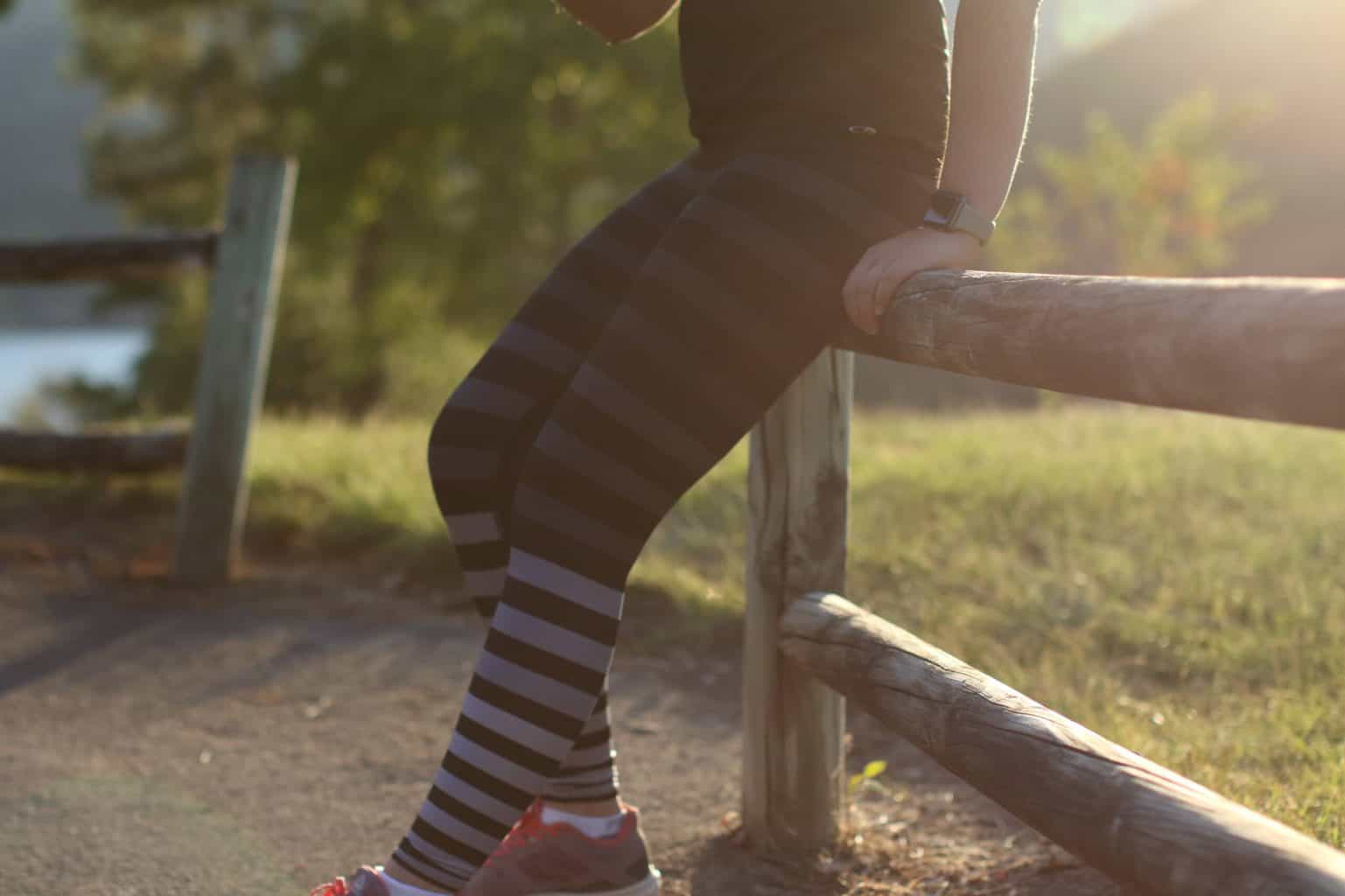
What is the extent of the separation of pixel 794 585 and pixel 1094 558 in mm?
1771

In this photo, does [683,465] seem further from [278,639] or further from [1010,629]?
[278,639]

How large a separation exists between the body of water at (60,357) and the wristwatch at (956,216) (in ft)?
17.1

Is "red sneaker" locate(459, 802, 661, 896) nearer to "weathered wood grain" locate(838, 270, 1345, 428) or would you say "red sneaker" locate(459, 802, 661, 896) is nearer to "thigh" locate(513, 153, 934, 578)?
"thigh" locate(513, 153, 934, 578)

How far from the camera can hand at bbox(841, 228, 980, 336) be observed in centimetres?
149

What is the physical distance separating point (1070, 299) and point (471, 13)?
18.6 m

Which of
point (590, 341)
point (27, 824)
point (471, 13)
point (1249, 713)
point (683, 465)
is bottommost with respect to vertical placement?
point (27, 824)

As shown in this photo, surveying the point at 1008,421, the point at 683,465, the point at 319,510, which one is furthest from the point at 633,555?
the point at 1008,421

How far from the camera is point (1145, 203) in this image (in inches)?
824

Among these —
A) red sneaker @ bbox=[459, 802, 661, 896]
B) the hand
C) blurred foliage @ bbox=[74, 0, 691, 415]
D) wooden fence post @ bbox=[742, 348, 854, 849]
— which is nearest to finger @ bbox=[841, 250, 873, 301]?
the hand

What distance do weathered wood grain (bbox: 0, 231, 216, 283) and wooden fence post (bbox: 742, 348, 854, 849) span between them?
2.57m

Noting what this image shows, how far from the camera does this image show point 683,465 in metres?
1.53

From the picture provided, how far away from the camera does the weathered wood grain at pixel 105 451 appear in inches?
157

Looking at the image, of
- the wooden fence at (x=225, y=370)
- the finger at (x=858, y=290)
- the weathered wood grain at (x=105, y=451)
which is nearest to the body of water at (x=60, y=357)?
the weathered wood grain at (x=105, y=451)

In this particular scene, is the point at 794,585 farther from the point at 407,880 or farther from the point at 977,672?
the point at 407,880
